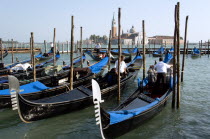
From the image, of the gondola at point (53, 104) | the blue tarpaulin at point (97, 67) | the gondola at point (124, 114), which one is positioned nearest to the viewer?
the gondola at point (124, 114)

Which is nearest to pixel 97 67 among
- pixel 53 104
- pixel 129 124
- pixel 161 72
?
pixel 161 72

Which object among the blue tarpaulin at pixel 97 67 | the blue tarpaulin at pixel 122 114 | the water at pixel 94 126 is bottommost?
the water at pixel 94 126

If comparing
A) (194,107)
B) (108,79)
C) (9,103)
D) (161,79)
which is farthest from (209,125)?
(9,103)

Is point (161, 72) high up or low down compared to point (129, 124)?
up

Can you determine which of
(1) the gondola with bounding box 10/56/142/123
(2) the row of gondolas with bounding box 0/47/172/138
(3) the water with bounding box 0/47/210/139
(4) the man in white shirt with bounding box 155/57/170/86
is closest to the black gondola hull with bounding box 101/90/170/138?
(2) the row of gondolas with bounding box 0/47/172/138

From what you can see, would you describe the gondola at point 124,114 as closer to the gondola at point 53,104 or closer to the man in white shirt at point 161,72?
the man in white shirt at point 161,72

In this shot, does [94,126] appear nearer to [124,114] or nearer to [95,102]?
[124,114]

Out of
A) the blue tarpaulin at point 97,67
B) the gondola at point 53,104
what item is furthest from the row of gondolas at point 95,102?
the blue tarpaulin at point 97,67

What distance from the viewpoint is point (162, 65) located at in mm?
7336

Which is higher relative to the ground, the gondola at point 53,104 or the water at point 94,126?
the gondola at point 53,104

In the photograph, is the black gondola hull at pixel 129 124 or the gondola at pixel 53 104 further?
the gondola at pixel 53 104

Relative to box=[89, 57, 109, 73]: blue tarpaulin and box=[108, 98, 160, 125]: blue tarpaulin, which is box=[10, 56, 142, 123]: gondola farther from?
box=[89, 57, 109, 73]: blue tarpaulin

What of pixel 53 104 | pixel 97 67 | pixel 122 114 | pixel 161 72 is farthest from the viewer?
pixel 97 67

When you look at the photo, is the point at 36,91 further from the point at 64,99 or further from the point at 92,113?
the point at 92,113
